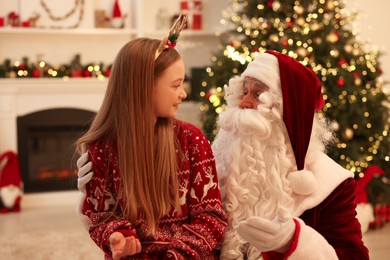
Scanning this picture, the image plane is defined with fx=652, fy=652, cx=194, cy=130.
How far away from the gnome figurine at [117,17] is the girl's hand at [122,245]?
5004 mm

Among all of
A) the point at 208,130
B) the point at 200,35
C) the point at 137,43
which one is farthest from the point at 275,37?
the point at 137,43

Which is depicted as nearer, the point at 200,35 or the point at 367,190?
the point at 367,190

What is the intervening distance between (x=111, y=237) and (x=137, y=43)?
1.80 feet

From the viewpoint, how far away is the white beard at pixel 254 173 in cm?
189

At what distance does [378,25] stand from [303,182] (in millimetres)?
4487

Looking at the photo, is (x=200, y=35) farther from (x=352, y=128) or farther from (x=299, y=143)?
(x=299, y=143)

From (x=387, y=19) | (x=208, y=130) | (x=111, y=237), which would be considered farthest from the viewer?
(x=387, y=19)

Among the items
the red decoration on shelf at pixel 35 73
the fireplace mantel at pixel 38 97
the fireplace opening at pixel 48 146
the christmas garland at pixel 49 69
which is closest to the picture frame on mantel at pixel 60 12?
the christmas garland at pixel 49 69

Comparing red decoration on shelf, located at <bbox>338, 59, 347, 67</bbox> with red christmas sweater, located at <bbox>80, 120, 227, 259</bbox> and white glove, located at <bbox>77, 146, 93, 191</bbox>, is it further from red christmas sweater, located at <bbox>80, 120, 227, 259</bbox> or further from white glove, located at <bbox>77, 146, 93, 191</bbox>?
white glove, located at <bbox>77, 146, 93, 191</bbox>

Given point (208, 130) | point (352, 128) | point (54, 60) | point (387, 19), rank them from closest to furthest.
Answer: point (352, 128) < point (208, 130) < point (387, 19) < point (54, 60)

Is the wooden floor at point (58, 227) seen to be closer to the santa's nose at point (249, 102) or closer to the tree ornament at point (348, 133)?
the tree ornament at point (348, 133)

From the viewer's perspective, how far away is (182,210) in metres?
1.86

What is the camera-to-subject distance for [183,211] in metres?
1.86

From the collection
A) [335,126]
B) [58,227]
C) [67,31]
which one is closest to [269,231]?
[335,126]
